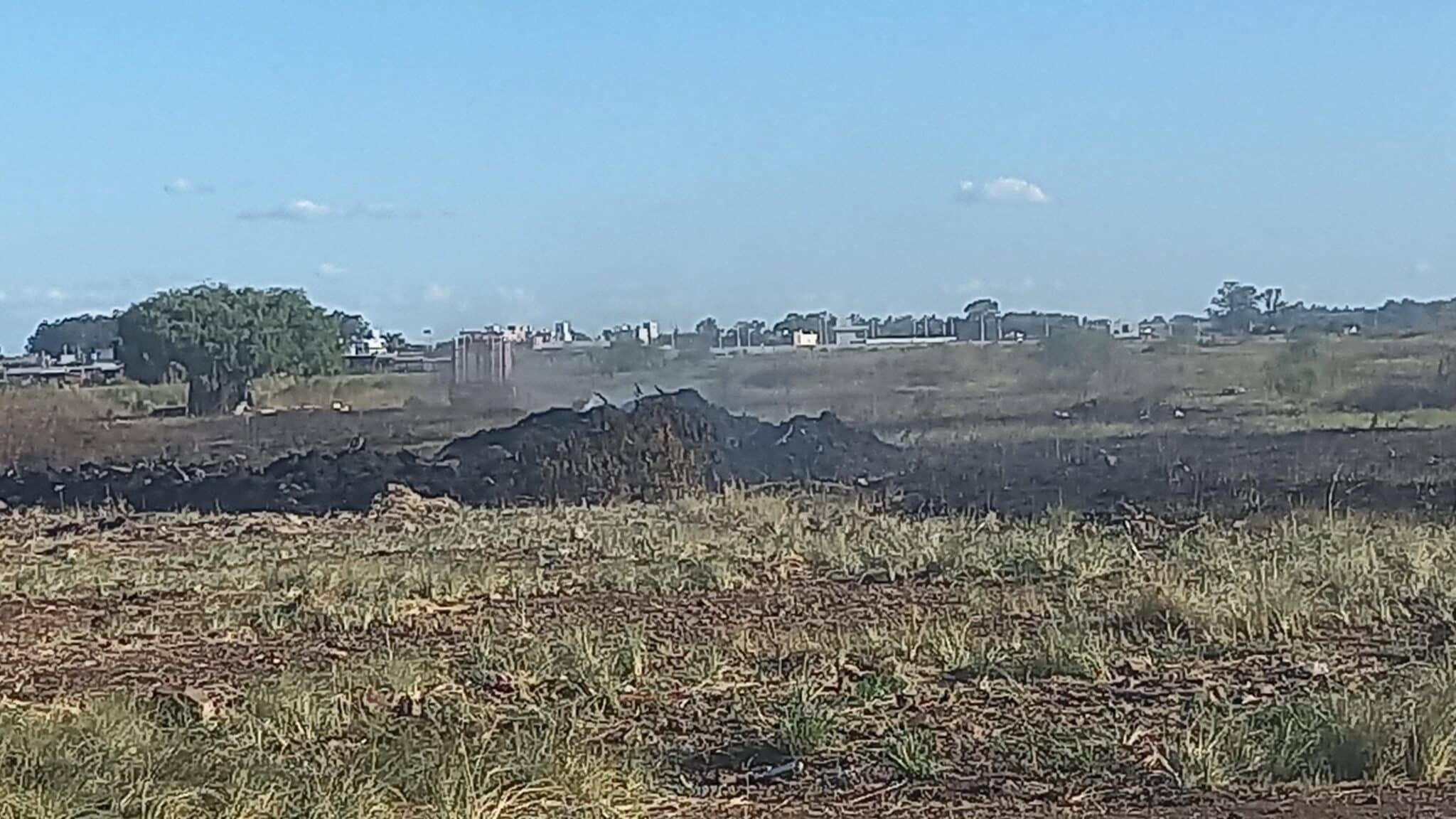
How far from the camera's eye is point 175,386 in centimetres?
7062

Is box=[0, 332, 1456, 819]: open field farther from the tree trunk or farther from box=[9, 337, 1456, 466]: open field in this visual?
the tree trunk

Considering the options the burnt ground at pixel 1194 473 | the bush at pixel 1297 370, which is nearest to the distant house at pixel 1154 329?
the bush at pixel 1297 370

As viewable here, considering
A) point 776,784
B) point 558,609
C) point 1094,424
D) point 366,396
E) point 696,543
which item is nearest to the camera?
point 776,784

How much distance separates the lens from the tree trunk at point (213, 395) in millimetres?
63969

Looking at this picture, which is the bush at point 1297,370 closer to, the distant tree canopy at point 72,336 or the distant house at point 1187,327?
the distant house at point 1187,327

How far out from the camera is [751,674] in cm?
1341

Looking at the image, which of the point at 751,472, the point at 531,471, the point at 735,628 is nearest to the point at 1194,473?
the point at 751,472

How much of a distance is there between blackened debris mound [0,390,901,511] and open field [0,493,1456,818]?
7869 millimetres

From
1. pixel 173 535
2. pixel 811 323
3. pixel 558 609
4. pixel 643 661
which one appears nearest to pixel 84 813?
pixel 643 661

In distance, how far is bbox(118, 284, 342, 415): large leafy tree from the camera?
67.6 metres

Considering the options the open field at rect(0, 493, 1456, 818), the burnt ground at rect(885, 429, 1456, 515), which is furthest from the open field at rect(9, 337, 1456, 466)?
the open field at rect(0, 493, 1456, 818)

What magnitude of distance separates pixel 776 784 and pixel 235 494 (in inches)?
945

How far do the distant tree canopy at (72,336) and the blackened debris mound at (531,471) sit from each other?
362ft

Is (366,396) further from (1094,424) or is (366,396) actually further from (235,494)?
(235,494)
